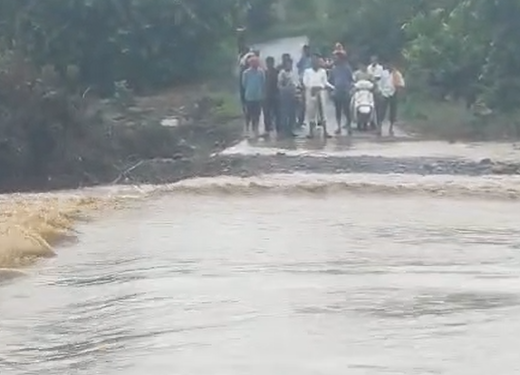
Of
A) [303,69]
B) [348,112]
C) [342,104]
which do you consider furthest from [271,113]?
[348,112]

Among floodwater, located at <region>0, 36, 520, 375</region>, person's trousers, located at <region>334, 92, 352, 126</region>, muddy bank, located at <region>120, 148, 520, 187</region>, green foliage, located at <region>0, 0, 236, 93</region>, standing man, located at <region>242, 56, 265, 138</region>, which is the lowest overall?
muddy bank, located at <region>120, 148, 520, 187</region>

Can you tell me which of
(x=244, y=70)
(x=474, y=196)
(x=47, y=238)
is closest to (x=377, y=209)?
(x=474, y=196)

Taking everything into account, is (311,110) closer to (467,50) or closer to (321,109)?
(321,109)

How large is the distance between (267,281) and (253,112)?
1513 centimetres

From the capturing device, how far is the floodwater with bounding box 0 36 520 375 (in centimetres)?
1111

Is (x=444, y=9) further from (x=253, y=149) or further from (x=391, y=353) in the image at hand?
(x=391, y=353)

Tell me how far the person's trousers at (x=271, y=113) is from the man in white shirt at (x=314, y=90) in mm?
577

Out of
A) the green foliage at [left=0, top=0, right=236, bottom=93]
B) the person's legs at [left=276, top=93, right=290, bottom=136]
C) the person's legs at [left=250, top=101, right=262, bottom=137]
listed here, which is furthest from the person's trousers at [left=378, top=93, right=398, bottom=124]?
the green foliage at [left=0, top=0, right=236, bottom=93]

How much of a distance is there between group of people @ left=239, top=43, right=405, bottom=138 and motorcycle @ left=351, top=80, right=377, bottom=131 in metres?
0.09

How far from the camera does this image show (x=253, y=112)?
29406mm

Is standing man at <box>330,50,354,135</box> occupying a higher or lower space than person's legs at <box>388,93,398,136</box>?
higher

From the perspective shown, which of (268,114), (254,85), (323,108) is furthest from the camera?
(268,114)

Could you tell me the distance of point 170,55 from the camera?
114 feet

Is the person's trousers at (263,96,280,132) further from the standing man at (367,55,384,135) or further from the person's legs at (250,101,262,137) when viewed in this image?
the standing man at (367,55,384,135)
